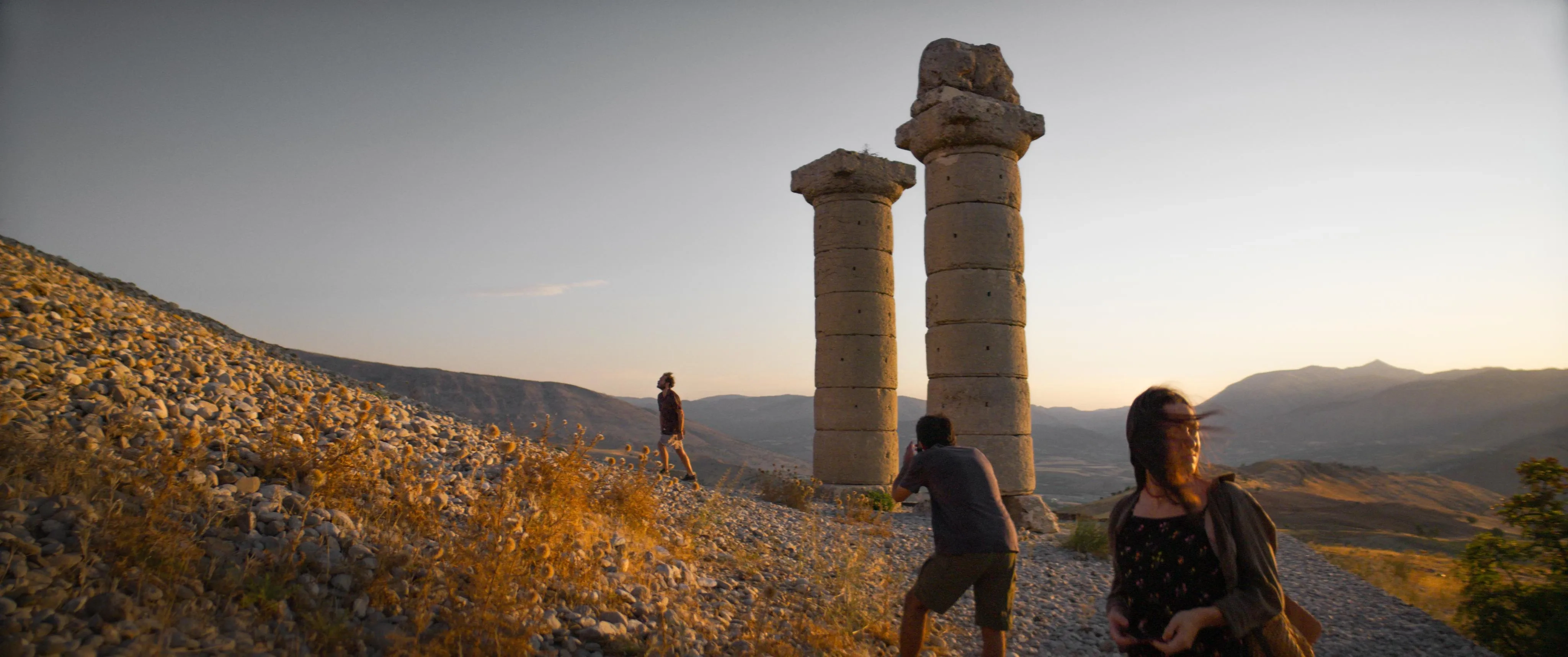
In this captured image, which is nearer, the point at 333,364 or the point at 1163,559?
the point at 1163,559

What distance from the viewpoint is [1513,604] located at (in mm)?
6629

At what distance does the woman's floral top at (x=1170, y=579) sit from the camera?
95.7 inches

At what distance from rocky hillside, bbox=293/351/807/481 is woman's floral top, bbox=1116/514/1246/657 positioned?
4477 cm

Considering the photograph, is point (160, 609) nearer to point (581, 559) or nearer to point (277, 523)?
point (277, 523)

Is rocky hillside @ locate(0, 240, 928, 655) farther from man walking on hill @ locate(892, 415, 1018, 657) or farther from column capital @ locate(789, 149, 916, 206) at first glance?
column capital @ locate(789, 149, 916, 206)

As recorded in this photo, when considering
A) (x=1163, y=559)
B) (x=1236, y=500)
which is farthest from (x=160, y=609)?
(x=1236, y=500)

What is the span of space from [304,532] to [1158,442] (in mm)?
4126

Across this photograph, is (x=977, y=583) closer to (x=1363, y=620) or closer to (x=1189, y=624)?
(x=1189, y=624)

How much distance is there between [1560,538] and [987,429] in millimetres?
6344

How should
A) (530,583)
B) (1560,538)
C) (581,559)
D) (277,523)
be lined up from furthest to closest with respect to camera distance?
(1560,538), (581,559), (530,583), (277,523)

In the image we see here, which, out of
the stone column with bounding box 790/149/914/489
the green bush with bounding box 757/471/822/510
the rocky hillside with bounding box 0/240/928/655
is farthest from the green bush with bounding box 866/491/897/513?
the rocky hillside with bounding box 0/240/928/655

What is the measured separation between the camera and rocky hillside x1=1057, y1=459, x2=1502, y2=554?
14469mm

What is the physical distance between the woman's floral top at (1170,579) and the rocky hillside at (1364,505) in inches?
423

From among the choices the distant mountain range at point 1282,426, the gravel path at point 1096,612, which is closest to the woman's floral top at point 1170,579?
the gravel path at point 1096,612
